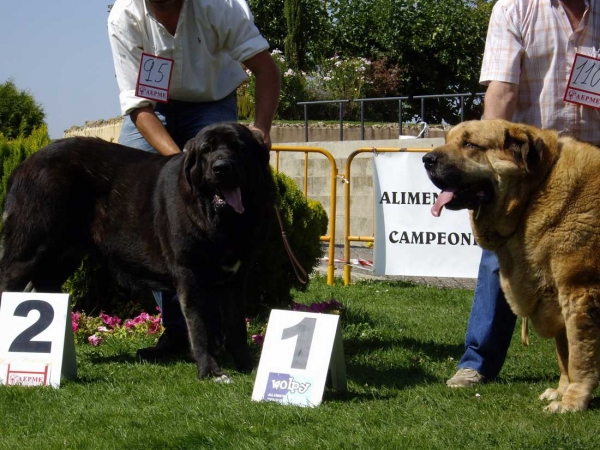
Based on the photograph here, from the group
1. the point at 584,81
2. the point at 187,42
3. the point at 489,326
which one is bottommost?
the point at 489,326

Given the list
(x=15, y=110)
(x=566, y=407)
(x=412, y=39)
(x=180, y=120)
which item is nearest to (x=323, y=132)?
(x=15, y=110)

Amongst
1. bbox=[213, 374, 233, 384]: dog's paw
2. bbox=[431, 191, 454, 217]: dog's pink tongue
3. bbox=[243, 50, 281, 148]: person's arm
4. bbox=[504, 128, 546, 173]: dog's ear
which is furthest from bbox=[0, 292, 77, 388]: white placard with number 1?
bbox=[504, 128, 546, 173]: dog's ear

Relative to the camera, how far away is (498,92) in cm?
419

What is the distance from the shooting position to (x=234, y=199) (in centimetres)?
416

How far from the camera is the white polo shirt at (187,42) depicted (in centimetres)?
489

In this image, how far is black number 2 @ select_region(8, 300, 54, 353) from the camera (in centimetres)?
419

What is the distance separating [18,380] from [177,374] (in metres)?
0.90

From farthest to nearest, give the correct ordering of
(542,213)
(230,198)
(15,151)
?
1. (15,151)
2. (230,198)
3. (542,213)

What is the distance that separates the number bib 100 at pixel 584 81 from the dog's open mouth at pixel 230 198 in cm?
179

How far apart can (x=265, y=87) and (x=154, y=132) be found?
2.43 feet

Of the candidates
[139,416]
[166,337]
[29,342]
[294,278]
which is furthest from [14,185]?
[294,278]

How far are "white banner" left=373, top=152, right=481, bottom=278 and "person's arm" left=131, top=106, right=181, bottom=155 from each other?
4.16 m

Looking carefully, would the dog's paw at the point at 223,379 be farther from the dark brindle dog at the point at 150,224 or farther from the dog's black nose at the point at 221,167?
the dog's black nose at the point at 221,167

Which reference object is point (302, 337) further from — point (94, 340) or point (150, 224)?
point (94, 340)
